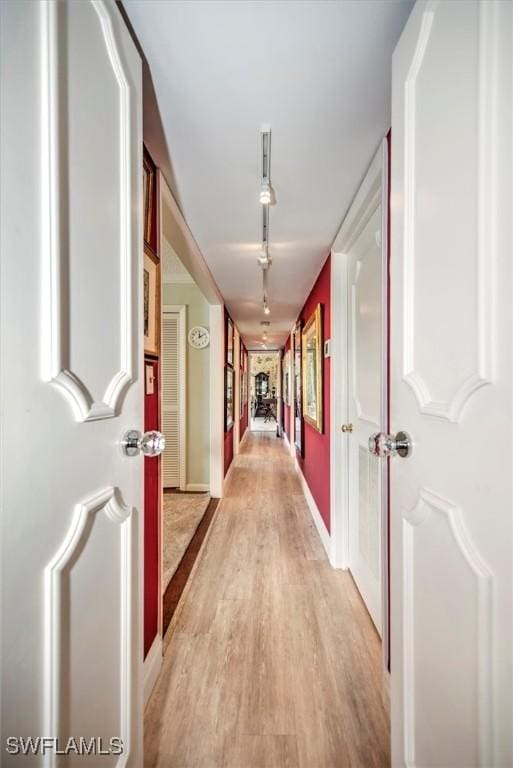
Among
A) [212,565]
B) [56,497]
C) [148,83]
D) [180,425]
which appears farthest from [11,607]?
[180,425]

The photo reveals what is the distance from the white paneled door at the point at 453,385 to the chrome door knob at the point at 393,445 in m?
0.02

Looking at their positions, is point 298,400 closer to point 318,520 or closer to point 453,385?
point 318,520

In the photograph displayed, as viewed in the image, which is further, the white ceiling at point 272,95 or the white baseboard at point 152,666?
the white baseboard at point 152,666

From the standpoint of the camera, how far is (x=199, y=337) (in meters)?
3.99

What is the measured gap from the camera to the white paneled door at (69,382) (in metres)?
0.47

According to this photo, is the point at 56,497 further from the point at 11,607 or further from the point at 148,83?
the point at 148,83

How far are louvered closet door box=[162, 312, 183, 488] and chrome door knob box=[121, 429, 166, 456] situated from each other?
3184 millimetres

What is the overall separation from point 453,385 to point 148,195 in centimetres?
142

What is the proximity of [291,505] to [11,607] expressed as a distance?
3.29 metres

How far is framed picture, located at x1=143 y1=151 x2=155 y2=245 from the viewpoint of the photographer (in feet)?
4.45

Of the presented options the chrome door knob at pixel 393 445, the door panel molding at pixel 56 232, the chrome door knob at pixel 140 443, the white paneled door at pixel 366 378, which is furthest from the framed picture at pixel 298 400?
the door panel molding at pixel 56 232

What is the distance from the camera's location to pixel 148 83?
3.51ft

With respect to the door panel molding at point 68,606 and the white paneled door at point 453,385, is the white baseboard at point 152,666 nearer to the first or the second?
the door panel molding at point 68,606

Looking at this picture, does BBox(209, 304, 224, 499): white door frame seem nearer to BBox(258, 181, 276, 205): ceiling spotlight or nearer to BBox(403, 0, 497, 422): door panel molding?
BBox(258, 181, 276, 205): ceiling spotlight
